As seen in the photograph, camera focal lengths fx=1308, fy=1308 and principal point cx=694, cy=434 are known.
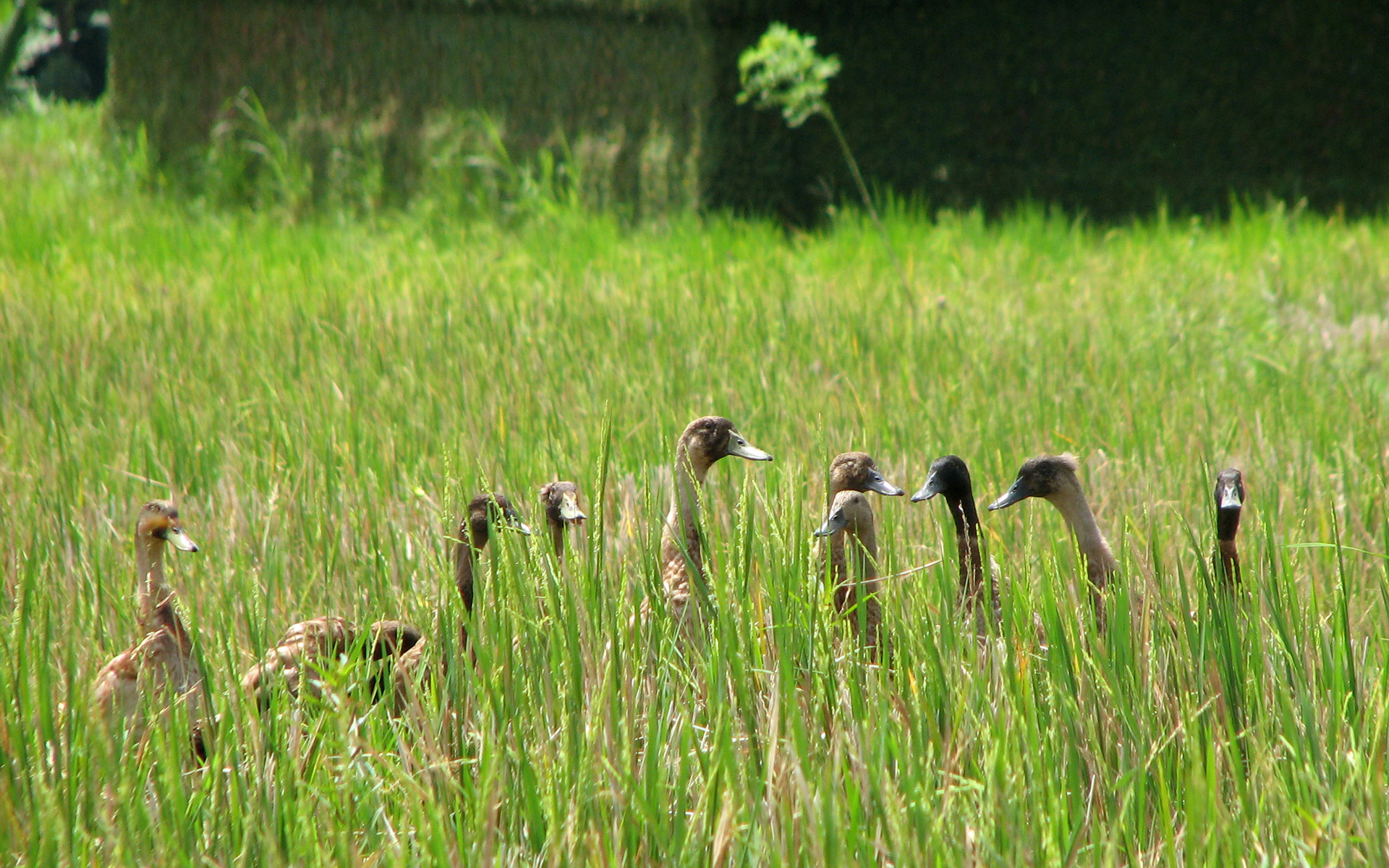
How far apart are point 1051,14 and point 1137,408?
4701 mm

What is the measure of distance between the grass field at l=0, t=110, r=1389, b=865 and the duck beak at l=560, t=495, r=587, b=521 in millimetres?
64

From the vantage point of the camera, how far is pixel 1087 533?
7.73 feet

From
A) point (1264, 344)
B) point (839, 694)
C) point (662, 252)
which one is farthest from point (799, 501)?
point (662, 252)

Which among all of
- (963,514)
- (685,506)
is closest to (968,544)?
(963,514)

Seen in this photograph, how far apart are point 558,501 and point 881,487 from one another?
0.60 m

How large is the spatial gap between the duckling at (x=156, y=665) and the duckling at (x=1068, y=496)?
1395 mm

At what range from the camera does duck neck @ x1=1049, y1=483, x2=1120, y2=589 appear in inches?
92.1

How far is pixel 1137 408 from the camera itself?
3678mm

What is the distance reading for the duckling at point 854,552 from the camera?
7.22ft

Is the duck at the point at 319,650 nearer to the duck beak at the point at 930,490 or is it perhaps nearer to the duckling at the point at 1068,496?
the duck beak at the point at 930,490

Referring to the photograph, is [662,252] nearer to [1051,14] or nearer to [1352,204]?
[1051,14]

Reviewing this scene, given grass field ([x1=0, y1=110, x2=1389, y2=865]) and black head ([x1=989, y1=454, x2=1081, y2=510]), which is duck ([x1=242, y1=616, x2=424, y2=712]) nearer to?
grass field ([x1=0, y1=110, x2=1389, y2=865])

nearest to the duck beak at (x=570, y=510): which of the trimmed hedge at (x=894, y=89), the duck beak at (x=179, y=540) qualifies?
the duck beak at (x=179, y=540)

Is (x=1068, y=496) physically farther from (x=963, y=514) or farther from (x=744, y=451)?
(x=744, y=451)
